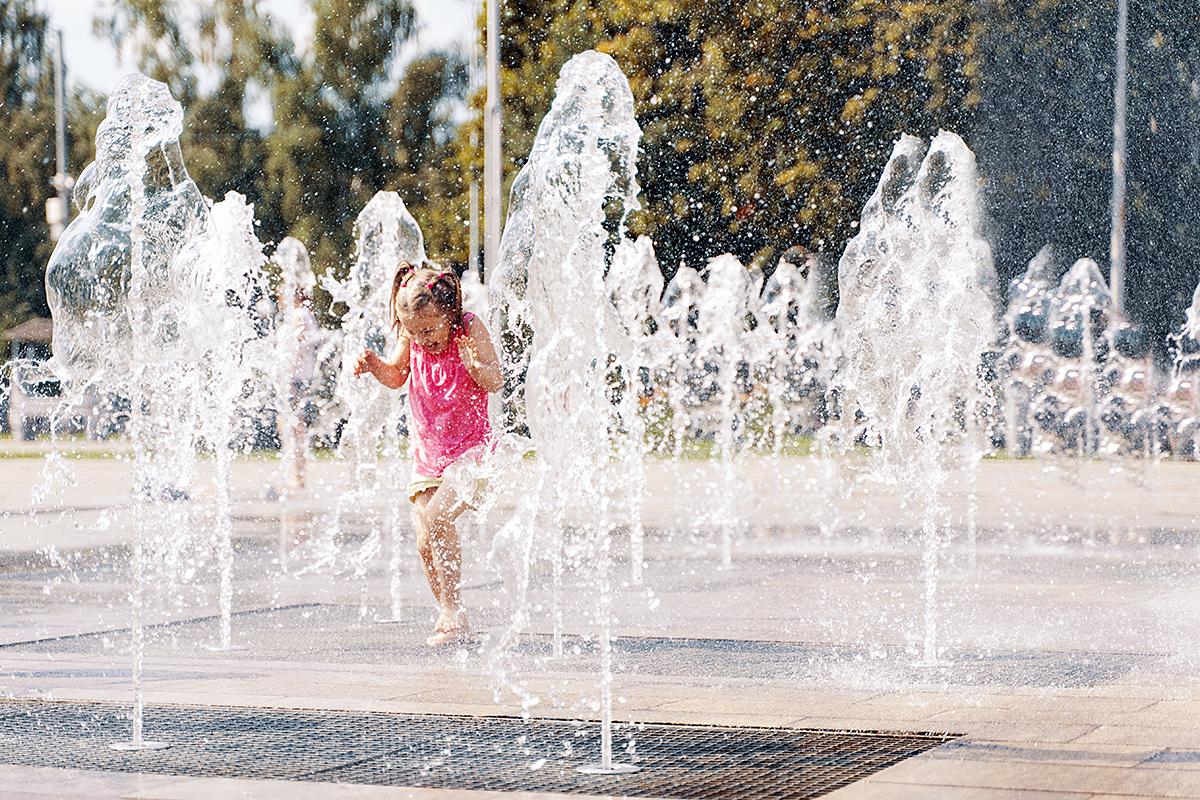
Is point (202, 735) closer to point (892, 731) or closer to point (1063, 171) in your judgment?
point (892, 731)

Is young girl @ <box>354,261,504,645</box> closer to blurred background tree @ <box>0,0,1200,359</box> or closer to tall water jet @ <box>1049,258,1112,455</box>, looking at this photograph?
tall water jet @ <box>1049,258,1112,455</box>

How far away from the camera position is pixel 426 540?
8.38m

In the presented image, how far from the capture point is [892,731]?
6.17 metres

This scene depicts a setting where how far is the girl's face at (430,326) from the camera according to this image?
26.9 ft

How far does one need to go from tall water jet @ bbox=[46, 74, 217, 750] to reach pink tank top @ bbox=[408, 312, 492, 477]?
2.78ft

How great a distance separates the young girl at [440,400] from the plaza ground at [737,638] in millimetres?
380

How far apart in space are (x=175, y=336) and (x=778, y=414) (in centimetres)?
2471

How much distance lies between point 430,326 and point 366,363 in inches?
12.8

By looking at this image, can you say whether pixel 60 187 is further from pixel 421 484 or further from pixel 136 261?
pixel 136 261

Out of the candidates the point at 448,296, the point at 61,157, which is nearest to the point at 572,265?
the point at 448,296

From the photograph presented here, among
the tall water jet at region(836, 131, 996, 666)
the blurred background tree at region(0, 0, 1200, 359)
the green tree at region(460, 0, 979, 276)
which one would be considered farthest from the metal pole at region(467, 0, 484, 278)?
the tall water jet at region(836, 131, 996, 666)

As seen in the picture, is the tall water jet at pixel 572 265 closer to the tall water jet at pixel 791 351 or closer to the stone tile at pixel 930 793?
the stone tile at pixel 930 793

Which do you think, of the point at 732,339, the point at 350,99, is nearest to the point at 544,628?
the point at 732,339

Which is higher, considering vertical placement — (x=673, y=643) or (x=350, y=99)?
(x=350, y=99)
